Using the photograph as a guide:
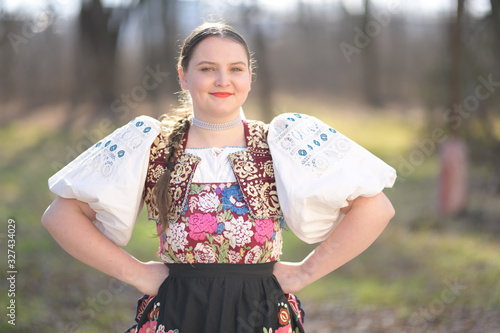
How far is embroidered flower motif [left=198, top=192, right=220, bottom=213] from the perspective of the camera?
197 centimetres

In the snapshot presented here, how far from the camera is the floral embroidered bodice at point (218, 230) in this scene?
1960mm

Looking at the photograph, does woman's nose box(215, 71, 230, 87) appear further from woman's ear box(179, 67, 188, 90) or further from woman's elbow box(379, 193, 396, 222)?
woman's elbow box(379, 193, 396, 222)

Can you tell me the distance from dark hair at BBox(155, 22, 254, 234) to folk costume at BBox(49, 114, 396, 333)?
0.02m

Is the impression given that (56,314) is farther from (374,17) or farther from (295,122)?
(374,17)

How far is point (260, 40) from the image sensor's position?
1297 cm

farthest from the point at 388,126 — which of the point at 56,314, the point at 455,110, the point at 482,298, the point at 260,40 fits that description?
the point at 56,314

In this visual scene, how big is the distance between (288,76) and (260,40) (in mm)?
3326

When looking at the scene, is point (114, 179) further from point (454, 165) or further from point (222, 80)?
point (454, 165)

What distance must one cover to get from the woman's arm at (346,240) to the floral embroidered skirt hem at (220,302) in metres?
0.07

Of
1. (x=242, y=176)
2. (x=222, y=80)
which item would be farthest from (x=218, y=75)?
(x=242, y=176)

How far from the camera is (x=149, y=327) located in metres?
2.05

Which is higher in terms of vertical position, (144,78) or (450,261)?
(144,78)

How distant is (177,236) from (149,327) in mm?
335

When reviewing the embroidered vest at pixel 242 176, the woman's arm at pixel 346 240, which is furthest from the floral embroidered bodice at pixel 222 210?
the woman's arm at pixel 346 240
